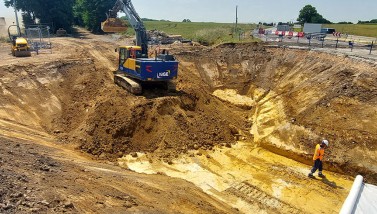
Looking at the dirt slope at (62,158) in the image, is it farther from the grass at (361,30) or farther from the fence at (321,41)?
the grass at (361,30)

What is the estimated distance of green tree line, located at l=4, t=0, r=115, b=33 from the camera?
41.0 m

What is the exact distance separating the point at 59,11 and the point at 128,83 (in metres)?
31.0

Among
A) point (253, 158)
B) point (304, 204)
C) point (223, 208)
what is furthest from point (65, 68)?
point (304, 204)

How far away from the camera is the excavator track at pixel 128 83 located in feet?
52.4

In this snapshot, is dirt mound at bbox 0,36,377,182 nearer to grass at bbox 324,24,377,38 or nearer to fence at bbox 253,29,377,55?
fence at bbox 253,29,377,55

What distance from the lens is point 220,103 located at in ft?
59.7

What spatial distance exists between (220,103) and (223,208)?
9.25m

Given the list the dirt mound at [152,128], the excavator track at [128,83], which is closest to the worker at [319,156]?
the dirt mound at [152,128]

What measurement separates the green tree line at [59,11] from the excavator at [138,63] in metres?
27.4

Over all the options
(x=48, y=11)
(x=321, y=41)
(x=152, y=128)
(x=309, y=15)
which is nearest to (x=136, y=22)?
(x=152, y=128)

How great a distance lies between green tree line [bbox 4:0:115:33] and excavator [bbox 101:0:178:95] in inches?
1080

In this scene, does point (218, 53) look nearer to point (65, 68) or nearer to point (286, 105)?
point (286, 105)

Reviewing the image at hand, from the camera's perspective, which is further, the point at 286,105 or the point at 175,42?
the point at 175,42

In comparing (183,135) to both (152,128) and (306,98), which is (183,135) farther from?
(306,98)
